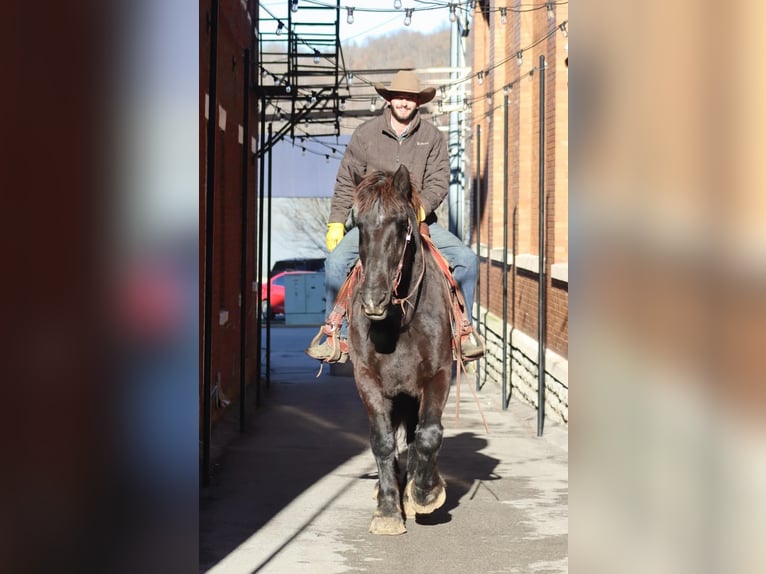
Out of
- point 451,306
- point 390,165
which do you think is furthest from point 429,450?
point 390,165

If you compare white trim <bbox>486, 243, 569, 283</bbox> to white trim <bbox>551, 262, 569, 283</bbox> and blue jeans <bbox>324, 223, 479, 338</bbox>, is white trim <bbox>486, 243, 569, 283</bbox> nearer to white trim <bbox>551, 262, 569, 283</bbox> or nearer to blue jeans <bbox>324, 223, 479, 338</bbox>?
white trim <bbox>551, 262, 569, 283</bbox>

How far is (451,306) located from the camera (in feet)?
29.5

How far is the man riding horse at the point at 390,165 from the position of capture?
9.71 meters

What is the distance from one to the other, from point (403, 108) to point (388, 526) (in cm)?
333

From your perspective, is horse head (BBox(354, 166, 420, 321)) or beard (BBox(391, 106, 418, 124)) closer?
horse head (BBox(354, 166, 420, 321))

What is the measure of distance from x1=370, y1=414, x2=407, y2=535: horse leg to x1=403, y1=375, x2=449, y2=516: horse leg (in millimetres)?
188

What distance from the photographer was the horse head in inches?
300

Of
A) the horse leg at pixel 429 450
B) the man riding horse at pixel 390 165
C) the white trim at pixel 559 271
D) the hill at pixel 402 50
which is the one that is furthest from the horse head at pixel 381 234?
the hill at pixel 402 50

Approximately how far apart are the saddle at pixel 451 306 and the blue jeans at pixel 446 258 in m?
0.41

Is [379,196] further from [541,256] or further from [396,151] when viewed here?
[541,256]

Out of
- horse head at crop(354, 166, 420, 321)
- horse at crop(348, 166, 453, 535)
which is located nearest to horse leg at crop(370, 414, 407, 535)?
horse at crop(348, 166, 453, 535)
